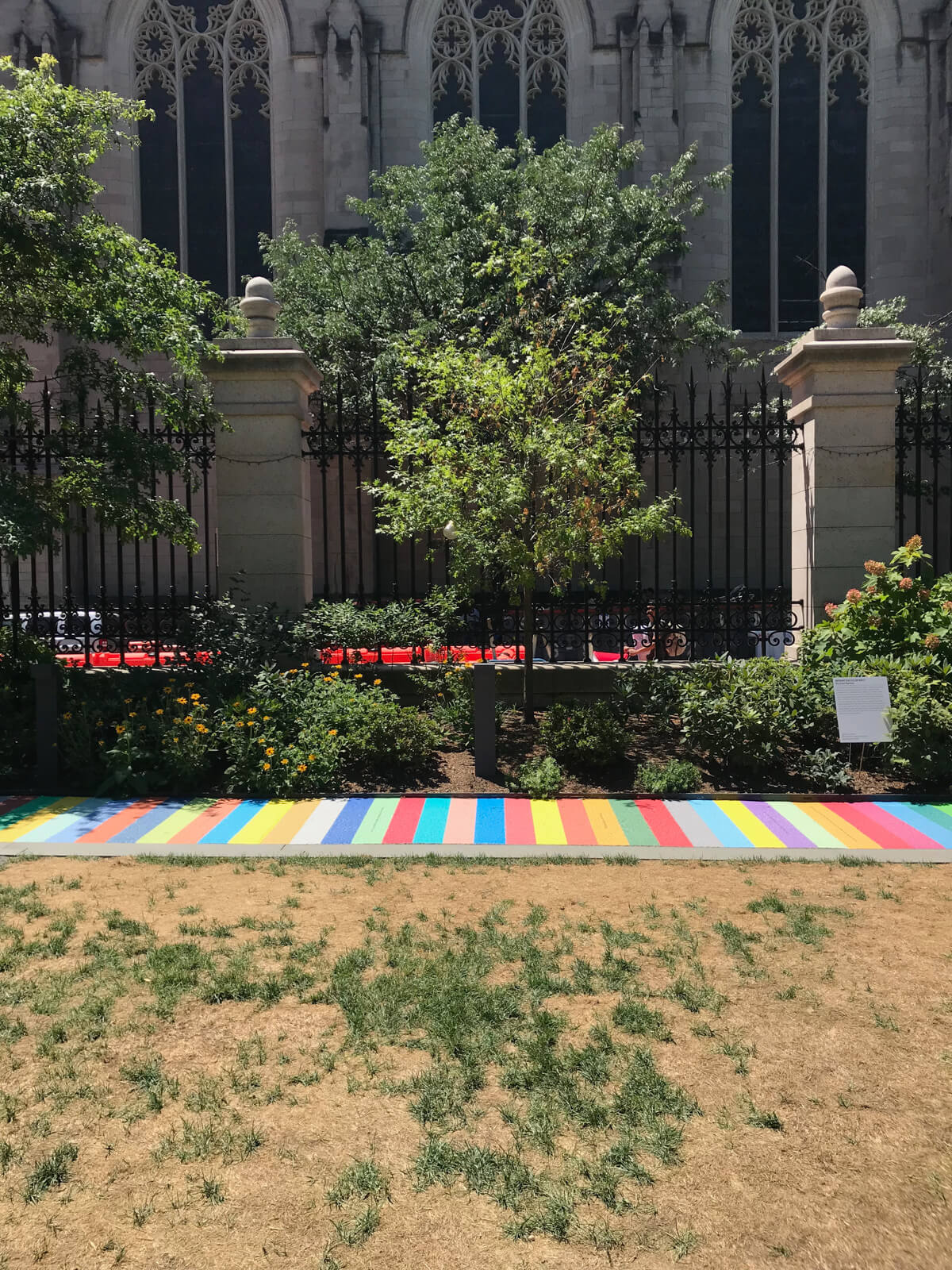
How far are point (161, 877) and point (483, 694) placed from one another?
11.4 ft

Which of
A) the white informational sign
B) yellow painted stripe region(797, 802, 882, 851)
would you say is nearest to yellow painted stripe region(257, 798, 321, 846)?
yellow painted stripe region(797, 802, 882, 851)

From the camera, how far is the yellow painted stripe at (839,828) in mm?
7077

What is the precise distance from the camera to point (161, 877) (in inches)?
248

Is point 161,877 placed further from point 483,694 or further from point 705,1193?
point 705,1193

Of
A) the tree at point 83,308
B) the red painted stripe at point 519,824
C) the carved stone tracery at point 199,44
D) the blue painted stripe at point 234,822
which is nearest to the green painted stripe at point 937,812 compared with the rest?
the red painted stripe at point 519,824

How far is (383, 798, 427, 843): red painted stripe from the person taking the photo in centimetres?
727

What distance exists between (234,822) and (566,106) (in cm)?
2347

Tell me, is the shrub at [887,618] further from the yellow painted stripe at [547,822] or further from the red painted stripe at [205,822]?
the red painted stripe at [205,822]

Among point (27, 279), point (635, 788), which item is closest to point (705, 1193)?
Answer: point (635, 788)

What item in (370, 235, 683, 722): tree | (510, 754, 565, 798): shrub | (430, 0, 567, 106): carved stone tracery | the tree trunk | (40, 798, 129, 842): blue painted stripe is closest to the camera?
(40, 798, 129, 842): blue painted stripe

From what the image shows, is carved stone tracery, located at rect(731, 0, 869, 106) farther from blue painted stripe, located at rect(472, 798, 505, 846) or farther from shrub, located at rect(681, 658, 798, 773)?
blue painted stripe, located at rect(472, 798, 505, 846)

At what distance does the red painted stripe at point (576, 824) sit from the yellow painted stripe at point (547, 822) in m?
0.04

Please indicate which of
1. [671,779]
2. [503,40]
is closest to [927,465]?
[503,40]

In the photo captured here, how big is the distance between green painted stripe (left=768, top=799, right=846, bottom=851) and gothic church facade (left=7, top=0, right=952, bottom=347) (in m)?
19.2
